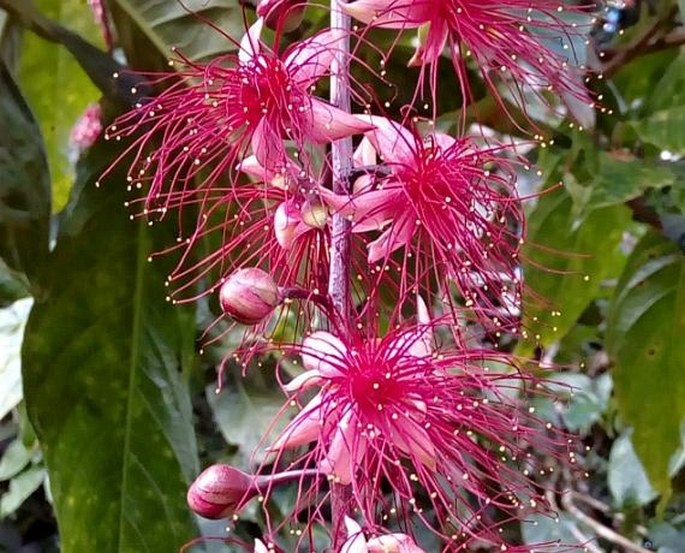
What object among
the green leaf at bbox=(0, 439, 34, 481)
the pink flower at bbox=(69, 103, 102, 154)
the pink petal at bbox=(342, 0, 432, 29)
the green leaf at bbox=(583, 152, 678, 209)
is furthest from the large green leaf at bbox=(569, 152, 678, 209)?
the green leaf at bbox=(0, 439, 34, 481)

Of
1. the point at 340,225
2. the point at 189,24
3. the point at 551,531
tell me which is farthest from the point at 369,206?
the point at 551,531

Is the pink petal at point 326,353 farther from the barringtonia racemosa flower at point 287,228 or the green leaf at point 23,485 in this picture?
the green leaf at point 23,485

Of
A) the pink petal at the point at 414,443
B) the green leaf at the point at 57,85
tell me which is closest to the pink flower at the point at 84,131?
the green leaf at the point at 57,85

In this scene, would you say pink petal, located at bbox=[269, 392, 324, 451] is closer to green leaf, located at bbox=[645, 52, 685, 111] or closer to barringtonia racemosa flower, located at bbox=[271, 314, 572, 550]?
barringtonia racemosa flower, located at bbox=[271, 314, 572, 550]

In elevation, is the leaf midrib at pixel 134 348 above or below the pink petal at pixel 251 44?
below

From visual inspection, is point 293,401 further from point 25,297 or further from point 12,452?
point 12,452

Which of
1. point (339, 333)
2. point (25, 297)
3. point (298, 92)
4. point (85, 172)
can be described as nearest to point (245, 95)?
point (298, 92)

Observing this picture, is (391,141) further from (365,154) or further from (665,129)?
(665,129)
